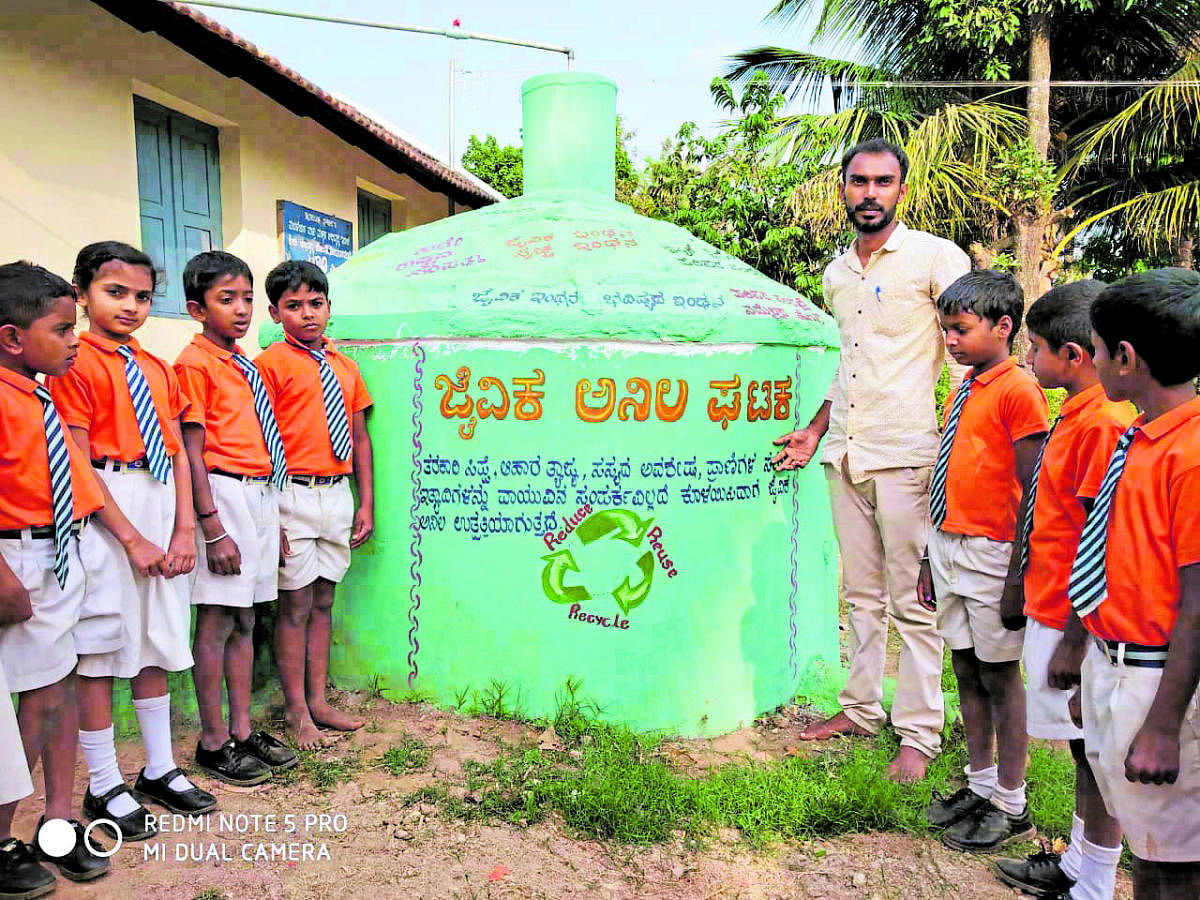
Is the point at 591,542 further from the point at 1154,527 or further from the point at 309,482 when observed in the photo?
the point at 1154,527

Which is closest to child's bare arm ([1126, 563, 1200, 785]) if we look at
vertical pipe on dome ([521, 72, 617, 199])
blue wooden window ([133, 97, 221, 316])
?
vertical pipe on dome ([521, 72, 617, 199])

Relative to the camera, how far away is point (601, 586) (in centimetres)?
354

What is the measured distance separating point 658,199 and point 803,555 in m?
6.69

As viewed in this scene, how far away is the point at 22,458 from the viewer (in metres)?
2.34

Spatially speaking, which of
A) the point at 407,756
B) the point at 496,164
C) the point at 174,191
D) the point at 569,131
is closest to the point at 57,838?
the point at 407,756

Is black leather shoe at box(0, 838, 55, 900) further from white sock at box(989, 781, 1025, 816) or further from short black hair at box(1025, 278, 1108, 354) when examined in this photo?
short black hair at box(1025, 278, 1108, 354)

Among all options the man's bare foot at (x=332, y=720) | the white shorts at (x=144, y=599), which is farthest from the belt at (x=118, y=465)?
the man's bare foot at (x=332, y=720)

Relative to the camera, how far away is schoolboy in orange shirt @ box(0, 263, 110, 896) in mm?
2328

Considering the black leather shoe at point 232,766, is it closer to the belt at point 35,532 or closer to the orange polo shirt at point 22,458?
the belt at point 35,532

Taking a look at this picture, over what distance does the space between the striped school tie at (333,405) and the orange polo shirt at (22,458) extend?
1.10 m

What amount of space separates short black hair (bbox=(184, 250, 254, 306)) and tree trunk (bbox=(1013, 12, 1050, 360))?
38.0 feet

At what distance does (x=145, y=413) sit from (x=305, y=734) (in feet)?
4.62

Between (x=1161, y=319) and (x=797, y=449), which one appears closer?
(x=1161, y=319)

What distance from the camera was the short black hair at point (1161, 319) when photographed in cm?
183
